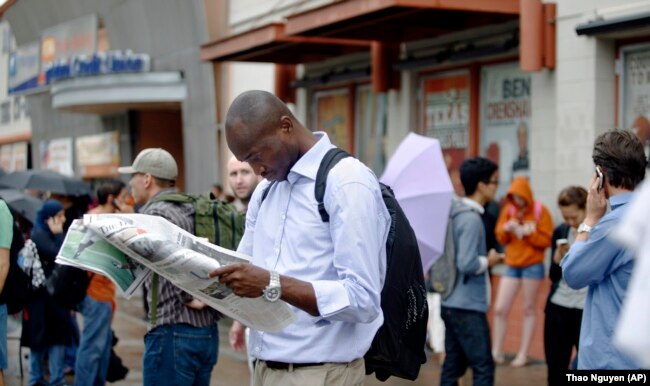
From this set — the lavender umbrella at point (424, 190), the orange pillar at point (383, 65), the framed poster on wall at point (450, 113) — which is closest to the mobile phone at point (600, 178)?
the lavender umbrella at point (424, 190)

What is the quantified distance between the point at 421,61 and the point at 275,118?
404 inches

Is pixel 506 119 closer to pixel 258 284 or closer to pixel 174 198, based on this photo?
pixel 174 198

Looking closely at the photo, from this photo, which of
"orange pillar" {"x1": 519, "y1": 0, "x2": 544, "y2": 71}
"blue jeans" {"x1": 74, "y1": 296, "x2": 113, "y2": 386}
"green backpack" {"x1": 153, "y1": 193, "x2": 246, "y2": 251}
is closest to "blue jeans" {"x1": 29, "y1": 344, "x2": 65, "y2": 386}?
"blue jeans" {"x1": 74, "y1": 296, "x2": 113, "y2": 386}

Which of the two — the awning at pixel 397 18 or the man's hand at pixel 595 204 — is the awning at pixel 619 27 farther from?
the man's hand at pixel 595 204

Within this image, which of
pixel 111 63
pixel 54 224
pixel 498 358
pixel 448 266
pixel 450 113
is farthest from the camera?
pixel 111 63

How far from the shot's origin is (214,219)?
5988 millimetres

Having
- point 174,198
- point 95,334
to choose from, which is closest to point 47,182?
point 95,334

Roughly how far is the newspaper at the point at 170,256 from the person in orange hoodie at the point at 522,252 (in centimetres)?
718

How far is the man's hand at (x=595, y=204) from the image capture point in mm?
4344

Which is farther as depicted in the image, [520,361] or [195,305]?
[520,361]

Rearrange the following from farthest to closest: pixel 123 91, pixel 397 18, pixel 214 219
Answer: pixel 123 91
pixel 397 18
pixel 214 219

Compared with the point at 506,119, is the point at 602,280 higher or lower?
lower

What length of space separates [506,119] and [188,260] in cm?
959

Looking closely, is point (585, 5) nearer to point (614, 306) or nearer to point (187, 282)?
point (614, 306)
